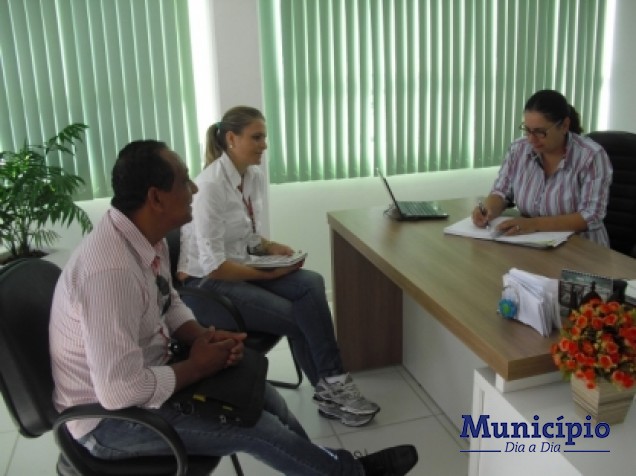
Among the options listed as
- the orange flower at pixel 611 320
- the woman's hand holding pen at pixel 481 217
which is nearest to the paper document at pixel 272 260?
the woman's hand holding pen at pixel 481 217

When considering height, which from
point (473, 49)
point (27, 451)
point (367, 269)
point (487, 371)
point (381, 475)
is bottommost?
point (27, 451)

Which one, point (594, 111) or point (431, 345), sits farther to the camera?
point (594, 111)

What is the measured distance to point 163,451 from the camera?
131cm

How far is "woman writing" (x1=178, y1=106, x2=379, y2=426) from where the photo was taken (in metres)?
2.03

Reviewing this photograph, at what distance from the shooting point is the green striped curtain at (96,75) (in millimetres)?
2891

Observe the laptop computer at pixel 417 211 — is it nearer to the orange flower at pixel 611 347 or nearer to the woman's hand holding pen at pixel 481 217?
the woman's hand holding pen at pixel 481 217

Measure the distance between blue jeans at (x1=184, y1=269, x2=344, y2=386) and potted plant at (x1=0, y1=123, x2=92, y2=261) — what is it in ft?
3.51

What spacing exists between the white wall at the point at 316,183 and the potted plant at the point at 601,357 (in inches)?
95.8

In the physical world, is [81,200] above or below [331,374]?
above

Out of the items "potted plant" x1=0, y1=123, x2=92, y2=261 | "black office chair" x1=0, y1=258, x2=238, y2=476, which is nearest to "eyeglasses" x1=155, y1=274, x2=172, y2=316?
"black office chair" x1=0, y1=258, x2=238, y2=476

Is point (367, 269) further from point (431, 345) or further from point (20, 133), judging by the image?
point (20, 133)

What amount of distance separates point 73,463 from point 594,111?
391 centimetres

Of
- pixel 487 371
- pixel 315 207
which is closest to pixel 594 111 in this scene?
pixel 315 207

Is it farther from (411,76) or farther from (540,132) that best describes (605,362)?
(411,76)
